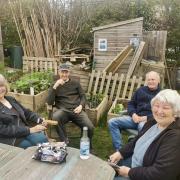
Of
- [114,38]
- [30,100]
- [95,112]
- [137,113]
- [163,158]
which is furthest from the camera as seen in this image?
[114,38]

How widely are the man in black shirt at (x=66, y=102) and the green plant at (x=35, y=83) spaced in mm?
1746

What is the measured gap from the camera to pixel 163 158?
2.38 metres

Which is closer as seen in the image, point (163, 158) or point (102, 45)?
point (163, 158)

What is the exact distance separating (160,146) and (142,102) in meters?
2.07

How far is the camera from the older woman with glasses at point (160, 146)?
2.37 m

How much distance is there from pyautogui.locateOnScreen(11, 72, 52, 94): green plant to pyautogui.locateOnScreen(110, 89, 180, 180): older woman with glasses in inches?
157

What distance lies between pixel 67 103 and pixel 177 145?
2.67 meters

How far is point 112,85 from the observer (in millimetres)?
6691

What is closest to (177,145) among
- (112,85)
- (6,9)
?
(112,85)

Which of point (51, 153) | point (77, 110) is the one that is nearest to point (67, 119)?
point (77, 110)

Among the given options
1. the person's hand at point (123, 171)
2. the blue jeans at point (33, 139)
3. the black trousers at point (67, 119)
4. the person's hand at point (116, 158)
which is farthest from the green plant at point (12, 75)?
the person's hand at point (123, 171)

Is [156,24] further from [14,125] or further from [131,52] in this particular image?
[14,125]

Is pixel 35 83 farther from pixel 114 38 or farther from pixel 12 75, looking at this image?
pixel 114 38

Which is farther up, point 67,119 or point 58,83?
point 58,83
